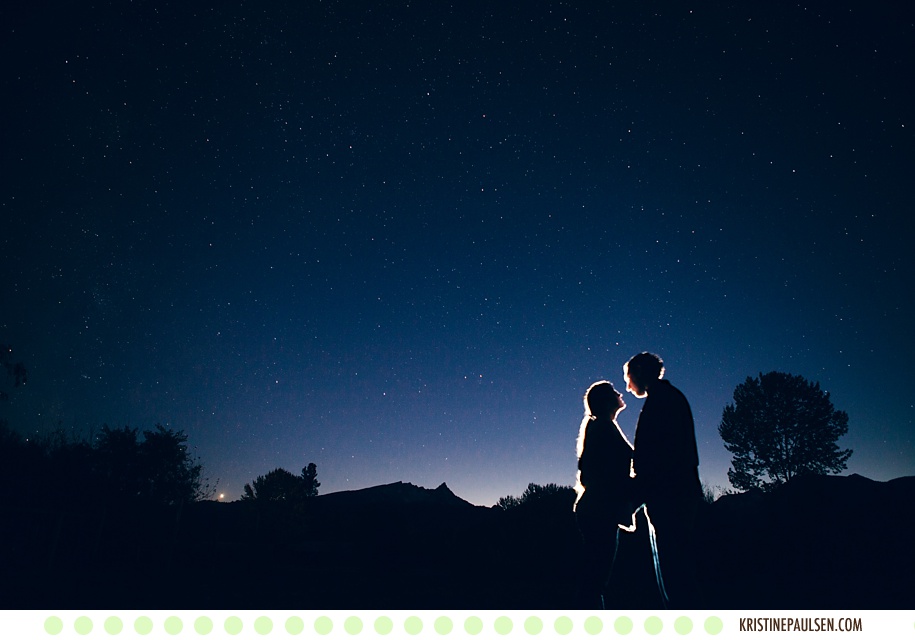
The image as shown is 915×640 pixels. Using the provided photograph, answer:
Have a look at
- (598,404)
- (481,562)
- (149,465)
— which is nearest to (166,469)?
(149,465)

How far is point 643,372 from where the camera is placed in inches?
131

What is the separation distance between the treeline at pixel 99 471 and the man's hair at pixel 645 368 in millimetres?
18581

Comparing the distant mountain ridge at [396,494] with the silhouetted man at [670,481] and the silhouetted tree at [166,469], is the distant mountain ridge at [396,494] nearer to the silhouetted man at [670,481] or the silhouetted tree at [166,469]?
the silhouetted tree at [166,469]

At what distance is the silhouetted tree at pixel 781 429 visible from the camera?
81.4 feet

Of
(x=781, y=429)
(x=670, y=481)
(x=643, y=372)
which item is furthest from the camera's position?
(x=781, y=429)

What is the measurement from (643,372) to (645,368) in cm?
3

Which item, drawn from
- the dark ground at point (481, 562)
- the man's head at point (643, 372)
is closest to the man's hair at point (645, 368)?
the man's head at point (643, 372)

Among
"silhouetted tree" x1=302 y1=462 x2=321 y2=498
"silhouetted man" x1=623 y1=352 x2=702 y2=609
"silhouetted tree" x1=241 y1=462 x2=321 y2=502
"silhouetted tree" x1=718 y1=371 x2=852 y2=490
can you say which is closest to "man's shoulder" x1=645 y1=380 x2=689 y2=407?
"silhouetted man" x1=623 y1=352 x2=702 y2=609

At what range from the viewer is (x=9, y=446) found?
22.6 m

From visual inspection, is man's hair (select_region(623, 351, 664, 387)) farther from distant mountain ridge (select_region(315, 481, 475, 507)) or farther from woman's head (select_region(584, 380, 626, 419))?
distant mountain ridge (select_region(315, 481, 475, 507))

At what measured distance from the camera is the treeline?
2039 centimetres

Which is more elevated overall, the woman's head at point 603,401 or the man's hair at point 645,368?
the man's hair at point 645,368

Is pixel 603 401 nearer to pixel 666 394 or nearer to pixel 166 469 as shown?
pixel 666 394

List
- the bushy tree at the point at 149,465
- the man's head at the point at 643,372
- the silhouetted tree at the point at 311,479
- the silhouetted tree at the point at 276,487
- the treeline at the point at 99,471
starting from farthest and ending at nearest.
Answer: the silhouetted tree at the point at 311,479 → the silhouetted tree at the point at 276,487 → the bushy tree at the point at 149,465 → the treeline at the point at 99,471 → the man's head at the point at 643,372
